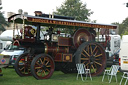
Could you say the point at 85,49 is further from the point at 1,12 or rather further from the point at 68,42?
the point at 1,12

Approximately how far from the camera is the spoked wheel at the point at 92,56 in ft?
38.3

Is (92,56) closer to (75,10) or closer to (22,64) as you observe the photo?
(22,64)

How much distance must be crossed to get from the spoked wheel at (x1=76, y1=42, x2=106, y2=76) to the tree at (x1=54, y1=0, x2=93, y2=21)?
15404 millimetres

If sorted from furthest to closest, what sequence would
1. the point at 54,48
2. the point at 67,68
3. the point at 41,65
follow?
1. the point at 67,68
2. the point at 54,48
3. the point at 41,65

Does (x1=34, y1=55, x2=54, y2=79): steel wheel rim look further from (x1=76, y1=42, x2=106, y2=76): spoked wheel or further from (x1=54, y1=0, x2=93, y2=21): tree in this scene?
(x1=54, y1=0, x2=93, y2=21): tree

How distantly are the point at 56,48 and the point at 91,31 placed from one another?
280 centimetres

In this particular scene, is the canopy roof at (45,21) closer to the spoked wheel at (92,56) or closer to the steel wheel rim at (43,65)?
the spoked wheel at (92,56)

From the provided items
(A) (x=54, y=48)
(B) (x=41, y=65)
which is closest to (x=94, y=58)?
(A) (x=54, y=48)

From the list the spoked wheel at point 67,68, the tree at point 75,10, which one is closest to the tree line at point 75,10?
the tree at point 75,10

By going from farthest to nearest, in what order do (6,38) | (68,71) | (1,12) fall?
1. (1,12)
2. (6,38)
3. (68,71)

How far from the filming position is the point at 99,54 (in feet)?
40.6

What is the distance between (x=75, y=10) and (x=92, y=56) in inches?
646

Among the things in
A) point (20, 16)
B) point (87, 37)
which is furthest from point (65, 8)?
Answer: point (20, 16)

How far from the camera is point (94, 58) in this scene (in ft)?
39.5
